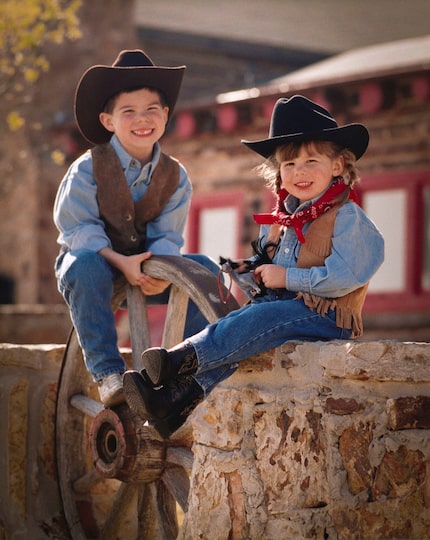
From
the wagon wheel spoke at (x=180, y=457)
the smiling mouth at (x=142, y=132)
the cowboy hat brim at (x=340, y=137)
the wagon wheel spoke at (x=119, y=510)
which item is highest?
the smiling mouth at (x=142, y=132)

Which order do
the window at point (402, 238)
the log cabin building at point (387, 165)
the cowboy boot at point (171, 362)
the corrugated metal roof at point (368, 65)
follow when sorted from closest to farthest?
the cowboy boot at point (171, 362), the corrugated metal roof at point (368, 65), the log cabin building at point (387, 165), the window at point (402, 238)

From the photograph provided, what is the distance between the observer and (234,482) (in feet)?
10.8

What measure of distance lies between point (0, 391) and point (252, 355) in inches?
68.5

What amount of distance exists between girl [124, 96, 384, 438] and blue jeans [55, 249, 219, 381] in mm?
600

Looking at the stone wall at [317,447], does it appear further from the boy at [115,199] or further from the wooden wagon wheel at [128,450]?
the boy at [115,199]

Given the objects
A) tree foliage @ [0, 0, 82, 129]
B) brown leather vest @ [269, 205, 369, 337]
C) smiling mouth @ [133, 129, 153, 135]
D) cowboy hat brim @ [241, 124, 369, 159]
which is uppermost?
tree foliage @ [0, 0, 82, 129]

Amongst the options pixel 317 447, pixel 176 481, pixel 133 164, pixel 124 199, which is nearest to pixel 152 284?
pixel 124 199

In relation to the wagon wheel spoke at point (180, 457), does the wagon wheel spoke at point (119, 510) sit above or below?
below

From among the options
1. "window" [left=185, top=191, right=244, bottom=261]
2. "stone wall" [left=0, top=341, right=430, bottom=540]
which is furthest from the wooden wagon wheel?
"window" [left=185, top=191, right=244, bottom=261]

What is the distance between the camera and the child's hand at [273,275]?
350 cm

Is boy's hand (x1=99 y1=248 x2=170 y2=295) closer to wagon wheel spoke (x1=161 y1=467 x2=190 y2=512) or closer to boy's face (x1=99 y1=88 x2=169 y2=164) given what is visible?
boy's face (x1=99 y1=88 x2=169 y2=164)

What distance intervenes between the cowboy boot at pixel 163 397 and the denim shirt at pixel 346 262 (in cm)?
44

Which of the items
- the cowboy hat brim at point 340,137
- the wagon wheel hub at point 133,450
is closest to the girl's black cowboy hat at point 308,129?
the cowboy hat brim at point 340,137

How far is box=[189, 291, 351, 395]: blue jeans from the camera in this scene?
3.33 meters
